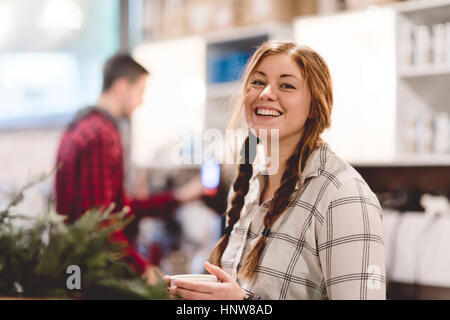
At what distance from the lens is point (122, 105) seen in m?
2.24

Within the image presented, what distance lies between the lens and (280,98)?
0.96 meters

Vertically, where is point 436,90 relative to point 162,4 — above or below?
below

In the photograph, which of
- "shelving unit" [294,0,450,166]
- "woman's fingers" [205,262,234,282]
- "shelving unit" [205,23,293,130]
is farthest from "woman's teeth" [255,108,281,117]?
"shelving unit" [205,23,293,130]

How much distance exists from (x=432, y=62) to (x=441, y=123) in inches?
9.7

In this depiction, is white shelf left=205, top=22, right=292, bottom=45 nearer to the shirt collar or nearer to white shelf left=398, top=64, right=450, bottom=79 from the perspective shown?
white shelf left=398, top=64, right=450, bottom=79

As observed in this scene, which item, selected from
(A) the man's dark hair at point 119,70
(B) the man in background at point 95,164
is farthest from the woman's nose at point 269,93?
(A) the man's dark hair at point 119,70

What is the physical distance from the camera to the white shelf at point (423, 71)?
6.89ft

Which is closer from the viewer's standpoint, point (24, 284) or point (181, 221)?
point (24, 284)

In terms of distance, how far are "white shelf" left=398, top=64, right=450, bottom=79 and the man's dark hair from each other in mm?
1067

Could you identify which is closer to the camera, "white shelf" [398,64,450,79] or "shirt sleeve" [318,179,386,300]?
"shirt sleeve" [318,179,386,300]

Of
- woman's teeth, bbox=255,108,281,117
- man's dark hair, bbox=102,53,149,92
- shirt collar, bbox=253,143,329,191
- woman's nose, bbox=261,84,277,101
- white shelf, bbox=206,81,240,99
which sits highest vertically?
man's dark hair, bbox=102,53,149,92

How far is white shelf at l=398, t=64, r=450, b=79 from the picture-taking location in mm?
2100

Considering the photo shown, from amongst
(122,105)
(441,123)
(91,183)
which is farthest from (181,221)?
(441,123)

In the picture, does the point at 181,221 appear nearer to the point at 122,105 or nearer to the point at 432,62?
the point at 122,105
